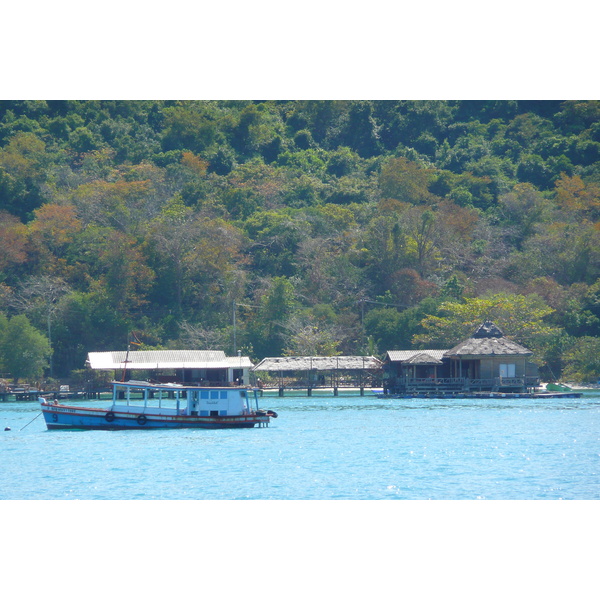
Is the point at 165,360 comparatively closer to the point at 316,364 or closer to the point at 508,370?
the point at 316,364

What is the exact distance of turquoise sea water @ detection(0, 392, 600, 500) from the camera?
2134 cm

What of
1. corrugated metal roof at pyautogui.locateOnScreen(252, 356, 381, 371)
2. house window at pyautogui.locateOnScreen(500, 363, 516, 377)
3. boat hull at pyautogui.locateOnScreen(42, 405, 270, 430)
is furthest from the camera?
corrugated metal roof at pyautogui.locateOnScreen(252, 356, 381, 371)

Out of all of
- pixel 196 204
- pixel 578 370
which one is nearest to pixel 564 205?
pixel 578 370

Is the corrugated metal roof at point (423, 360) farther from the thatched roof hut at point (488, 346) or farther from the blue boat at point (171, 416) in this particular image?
the blue boat at point (171, 416)

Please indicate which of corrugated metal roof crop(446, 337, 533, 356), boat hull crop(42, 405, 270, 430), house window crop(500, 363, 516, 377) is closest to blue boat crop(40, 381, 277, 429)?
boat hull crop(42, 405, 270, 430)

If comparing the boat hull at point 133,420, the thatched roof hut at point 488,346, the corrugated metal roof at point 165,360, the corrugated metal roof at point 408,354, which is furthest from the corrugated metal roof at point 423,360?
the boat hull at point 133,420

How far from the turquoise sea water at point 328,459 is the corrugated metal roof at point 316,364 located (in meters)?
13.0

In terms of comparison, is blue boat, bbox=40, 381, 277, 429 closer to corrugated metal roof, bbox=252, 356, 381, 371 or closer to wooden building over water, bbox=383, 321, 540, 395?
wooden building over water, bbox=383, 321, 540, 395

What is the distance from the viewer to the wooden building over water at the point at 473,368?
4916cm

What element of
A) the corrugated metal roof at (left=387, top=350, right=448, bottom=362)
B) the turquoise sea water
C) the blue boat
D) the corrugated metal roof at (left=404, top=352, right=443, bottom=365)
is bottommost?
the turquoise sea water

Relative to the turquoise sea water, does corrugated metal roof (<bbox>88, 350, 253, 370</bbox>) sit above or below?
above

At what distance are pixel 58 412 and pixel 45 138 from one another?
146ft

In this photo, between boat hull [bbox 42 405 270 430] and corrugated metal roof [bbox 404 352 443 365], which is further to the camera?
corrugated metal roof [bbox 404 352 443 365]

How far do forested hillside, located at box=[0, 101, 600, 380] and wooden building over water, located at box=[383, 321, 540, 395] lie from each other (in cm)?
491
